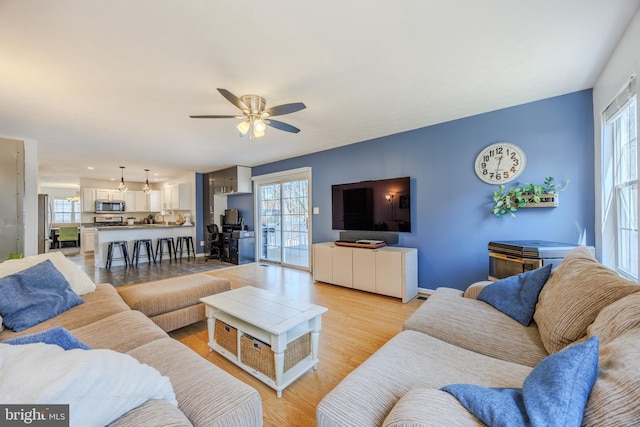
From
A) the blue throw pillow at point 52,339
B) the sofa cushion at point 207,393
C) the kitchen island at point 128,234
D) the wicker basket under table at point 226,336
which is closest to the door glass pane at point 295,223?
the kitchen island at point 128,234

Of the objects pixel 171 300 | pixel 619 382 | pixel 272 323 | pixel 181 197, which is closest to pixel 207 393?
pixel 272 323

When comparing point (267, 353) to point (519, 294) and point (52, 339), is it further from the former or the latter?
point (519, 294)

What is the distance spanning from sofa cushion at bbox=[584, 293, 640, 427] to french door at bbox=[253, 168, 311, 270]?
175 inches

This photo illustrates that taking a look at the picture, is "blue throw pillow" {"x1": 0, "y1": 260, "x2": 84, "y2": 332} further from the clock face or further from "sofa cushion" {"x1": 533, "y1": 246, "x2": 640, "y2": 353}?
the clock face

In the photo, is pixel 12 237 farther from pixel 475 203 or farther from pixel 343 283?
pixel 475 203

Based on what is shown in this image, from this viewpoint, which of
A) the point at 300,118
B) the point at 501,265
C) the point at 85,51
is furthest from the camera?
the point at 300,118

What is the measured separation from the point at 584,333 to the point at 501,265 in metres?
1.77

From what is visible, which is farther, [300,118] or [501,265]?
[300,118]

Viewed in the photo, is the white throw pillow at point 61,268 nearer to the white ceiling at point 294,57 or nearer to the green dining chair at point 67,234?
the white ceiling at point 294,57

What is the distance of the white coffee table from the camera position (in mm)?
1647

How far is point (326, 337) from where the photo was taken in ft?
7.91

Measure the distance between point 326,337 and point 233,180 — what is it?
4682mm

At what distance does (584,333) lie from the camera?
3.87ft

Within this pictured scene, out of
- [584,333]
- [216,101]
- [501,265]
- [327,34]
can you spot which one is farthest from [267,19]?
[501,265]
